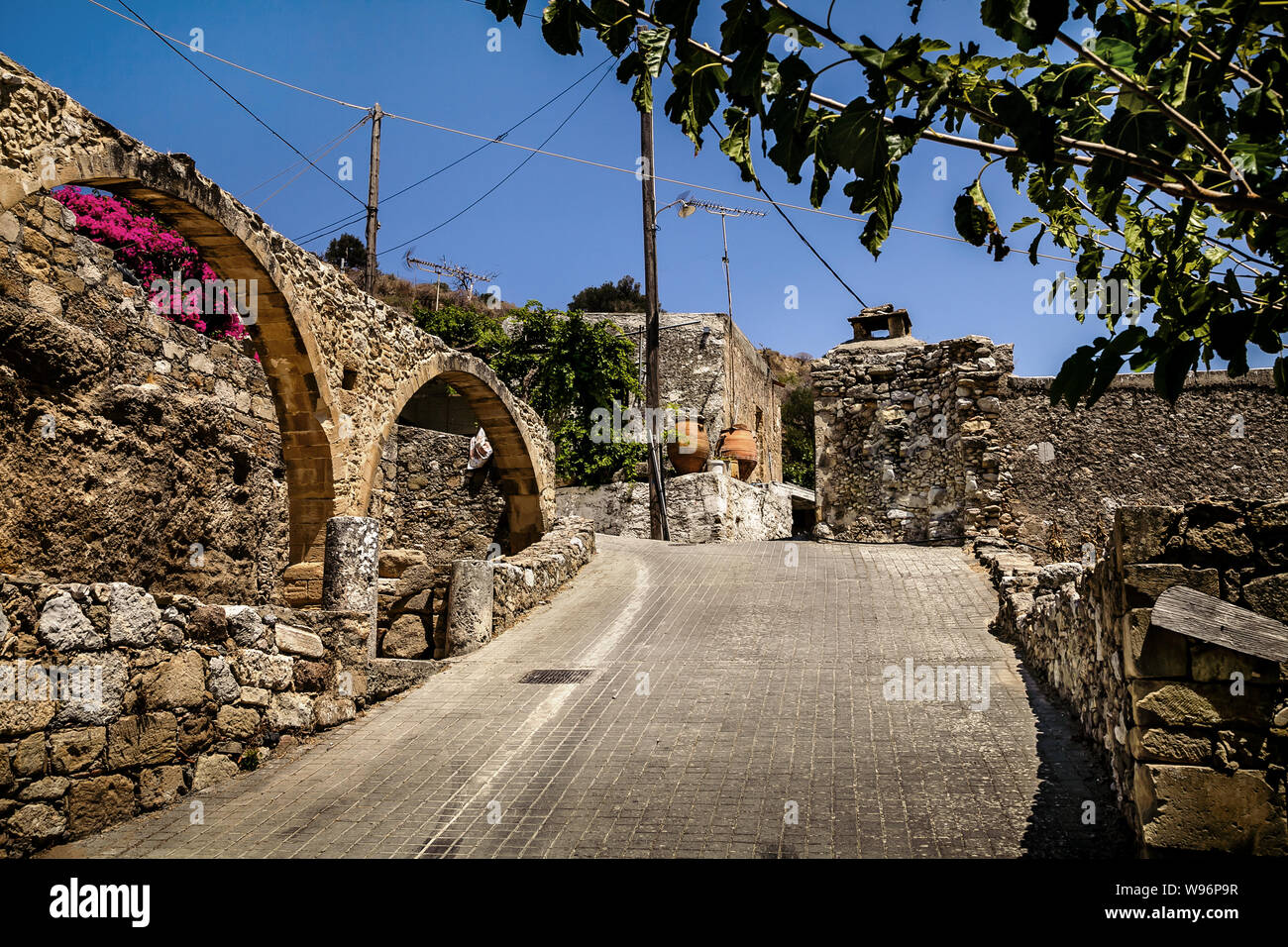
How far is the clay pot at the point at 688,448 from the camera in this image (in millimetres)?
21562

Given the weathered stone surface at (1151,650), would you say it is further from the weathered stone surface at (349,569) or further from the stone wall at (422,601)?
the stone wall at (422,601)

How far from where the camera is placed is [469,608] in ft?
32.3

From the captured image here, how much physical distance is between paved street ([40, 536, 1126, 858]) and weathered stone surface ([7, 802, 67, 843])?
0.43ft

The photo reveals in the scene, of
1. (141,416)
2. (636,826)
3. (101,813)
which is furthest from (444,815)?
(141,416)

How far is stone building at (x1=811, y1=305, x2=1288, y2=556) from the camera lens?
13.4 meters

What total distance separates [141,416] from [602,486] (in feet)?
45.1

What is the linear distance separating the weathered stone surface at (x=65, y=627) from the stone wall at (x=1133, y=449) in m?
12.2

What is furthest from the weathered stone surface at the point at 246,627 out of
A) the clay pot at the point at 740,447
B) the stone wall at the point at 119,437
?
the clay pot at the point at 740,447

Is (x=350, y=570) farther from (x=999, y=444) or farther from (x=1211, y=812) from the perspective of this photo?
(x=999, y=444)

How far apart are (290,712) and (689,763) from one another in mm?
2994

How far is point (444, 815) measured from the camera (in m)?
5.45

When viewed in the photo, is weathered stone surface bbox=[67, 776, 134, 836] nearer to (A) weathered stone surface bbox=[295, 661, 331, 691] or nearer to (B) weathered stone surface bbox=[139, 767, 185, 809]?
(B) weathered stone surface bbox=[139, 767, 185, 809]

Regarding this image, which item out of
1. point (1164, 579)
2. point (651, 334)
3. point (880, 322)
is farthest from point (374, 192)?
point (1164, 579)
